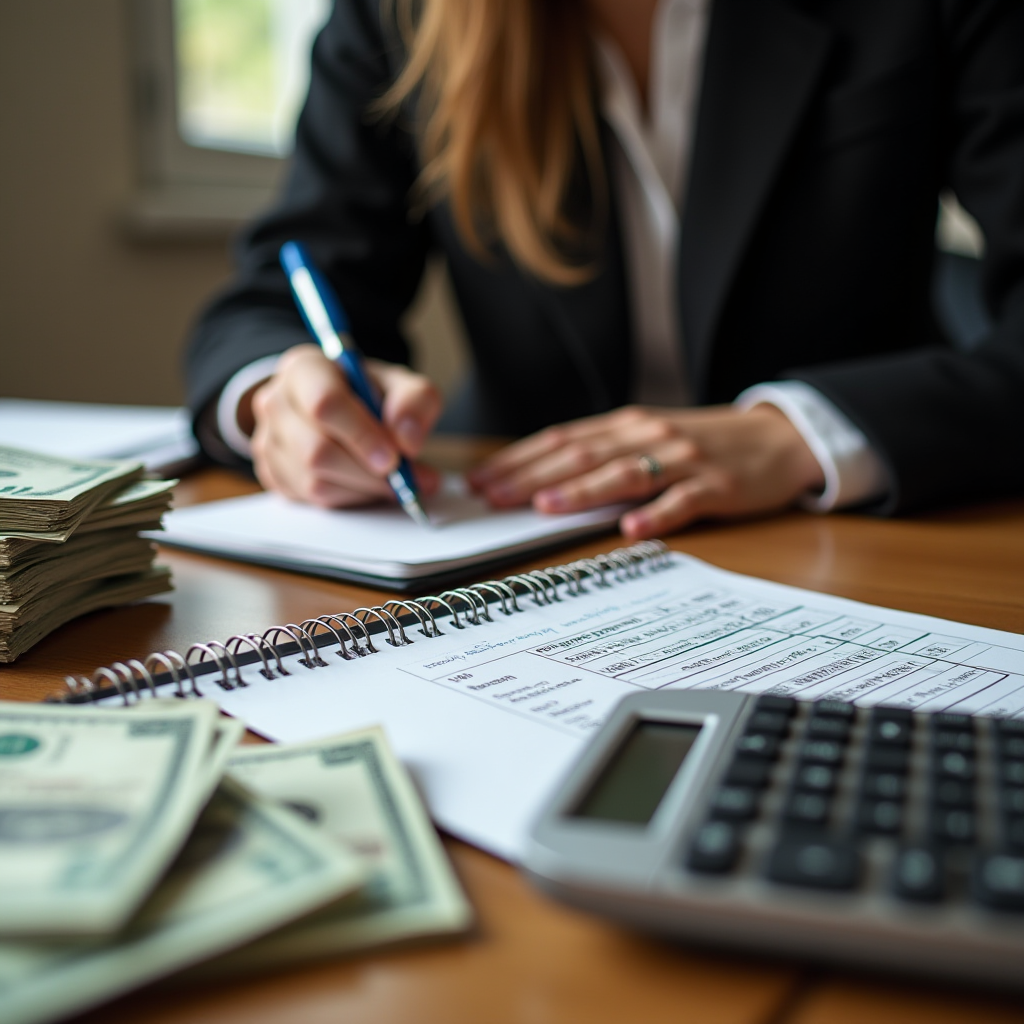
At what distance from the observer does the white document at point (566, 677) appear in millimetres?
326

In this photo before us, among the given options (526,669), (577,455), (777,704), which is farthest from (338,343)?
(777,704)

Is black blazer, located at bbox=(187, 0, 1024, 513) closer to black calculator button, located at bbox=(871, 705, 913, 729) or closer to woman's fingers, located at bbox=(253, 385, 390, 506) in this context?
woman's fingers, located at bbox=(253, 385, 390, 506)

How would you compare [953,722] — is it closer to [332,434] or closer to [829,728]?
[829,728]

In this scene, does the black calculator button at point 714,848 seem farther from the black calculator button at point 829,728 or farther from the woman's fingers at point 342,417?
the woman's fingers at point 342,417

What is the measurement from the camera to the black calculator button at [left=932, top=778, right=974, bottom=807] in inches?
10.0

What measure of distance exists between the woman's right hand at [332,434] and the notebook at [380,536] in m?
0.02

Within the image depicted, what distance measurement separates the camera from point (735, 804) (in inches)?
10.1

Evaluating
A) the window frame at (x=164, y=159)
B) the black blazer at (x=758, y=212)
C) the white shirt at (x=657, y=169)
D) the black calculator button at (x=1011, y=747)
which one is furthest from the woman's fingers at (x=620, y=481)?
the window frame at (x=164, y=159)

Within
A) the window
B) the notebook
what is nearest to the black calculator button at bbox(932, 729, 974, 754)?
the notebook

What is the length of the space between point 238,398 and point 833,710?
2.12 feet

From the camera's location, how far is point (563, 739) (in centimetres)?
34

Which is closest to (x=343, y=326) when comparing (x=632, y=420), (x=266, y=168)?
(x=632, y=420)

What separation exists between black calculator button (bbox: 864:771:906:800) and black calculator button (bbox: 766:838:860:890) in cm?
3

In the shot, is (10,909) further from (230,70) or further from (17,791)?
(230,70)
